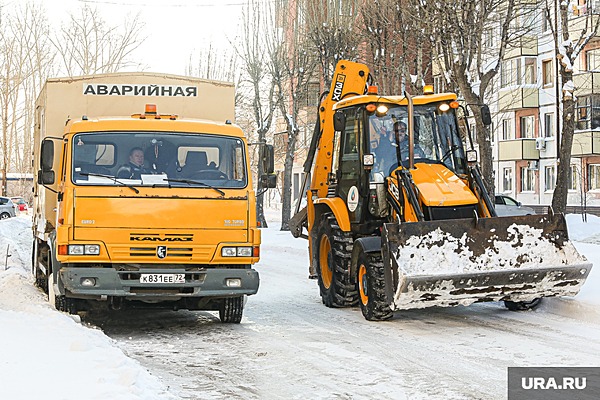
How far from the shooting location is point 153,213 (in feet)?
33.7

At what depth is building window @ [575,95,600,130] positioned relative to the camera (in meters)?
40.9

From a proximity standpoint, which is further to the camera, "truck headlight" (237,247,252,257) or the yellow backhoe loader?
"truck headlight" (237,247,252,257)

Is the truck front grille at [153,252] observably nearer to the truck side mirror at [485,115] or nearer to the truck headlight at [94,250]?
the truck headlight at [94,250]

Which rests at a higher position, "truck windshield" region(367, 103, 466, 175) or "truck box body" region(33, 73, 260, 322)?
"truck windshield" region(367, 103, 466, 175)

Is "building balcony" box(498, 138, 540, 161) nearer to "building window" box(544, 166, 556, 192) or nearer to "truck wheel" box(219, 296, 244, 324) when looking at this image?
"building window" box(544, 166, 556, 192)

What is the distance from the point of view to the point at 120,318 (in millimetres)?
12234

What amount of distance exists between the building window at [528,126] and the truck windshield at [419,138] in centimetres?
3566

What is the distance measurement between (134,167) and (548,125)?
1475 inches

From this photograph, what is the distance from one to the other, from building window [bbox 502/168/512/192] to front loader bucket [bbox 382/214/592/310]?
3846cm

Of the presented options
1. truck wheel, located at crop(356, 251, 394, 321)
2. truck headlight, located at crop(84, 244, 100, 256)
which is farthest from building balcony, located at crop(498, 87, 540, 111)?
truck headlight, located at crop(84, 244, 100, 256)

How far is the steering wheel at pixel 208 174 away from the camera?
1072 cm

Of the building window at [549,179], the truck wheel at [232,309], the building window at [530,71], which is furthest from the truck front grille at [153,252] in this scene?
the building window at [530,71]

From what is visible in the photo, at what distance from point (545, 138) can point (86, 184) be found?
37631 mm

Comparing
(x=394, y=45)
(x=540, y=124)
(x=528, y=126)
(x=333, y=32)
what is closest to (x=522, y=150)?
(x=540, y=124)
